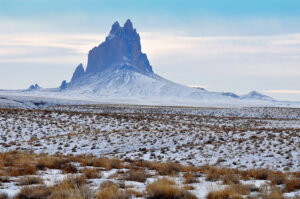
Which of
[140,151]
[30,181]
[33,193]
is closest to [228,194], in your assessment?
[33,193]

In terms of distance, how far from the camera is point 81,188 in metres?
7.33

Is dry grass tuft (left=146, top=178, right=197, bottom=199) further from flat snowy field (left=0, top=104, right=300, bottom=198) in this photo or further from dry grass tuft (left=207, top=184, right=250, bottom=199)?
dry grass tuft (left=207, top=184, right=250, bottom=199)

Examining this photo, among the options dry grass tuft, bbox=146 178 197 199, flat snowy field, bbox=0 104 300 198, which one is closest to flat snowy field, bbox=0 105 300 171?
flat snowy field, bbox=0 104 300 198

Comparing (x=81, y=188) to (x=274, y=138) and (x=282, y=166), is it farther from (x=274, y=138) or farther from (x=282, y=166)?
(x=274, y=138)

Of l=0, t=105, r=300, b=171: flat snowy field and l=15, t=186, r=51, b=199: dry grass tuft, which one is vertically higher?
l=15, t=186, r=51, b=199: dry grass tuft

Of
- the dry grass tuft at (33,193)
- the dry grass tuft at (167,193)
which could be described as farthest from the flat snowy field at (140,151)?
the dry grass tuft at (167,193)

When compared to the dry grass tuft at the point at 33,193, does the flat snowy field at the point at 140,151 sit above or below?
below

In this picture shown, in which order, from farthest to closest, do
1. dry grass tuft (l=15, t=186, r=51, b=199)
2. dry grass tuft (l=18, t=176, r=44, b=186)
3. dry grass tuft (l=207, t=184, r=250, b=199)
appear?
dry grass tuft (l=18, t=176, r=44, b=186) → dry grass tuft (l=207, t=184, r=250, b=199) → dry grass tuft (l=15, t=186, r=51, b=199)

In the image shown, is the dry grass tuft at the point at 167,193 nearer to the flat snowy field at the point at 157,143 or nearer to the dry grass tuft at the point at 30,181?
the dry grass tuft at the point at 30,181

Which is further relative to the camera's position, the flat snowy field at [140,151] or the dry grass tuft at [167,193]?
the flat snowy field at [140,151]

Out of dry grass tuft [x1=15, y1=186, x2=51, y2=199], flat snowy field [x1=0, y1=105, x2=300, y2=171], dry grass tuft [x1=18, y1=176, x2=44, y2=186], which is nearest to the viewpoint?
dry grass tuft [x1=15, y1=186, x2=51, y2=199]

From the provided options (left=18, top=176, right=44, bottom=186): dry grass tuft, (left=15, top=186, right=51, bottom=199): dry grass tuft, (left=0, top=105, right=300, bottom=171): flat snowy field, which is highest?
(left=15, top=186, right=51, bottom=199): dry grass tuft

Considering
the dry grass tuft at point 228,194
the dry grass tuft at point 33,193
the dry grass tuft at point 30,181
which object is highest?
the dry grass tuft at point 228,194

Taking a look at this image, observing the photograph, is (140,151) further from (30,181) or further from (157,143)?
(30,181)
